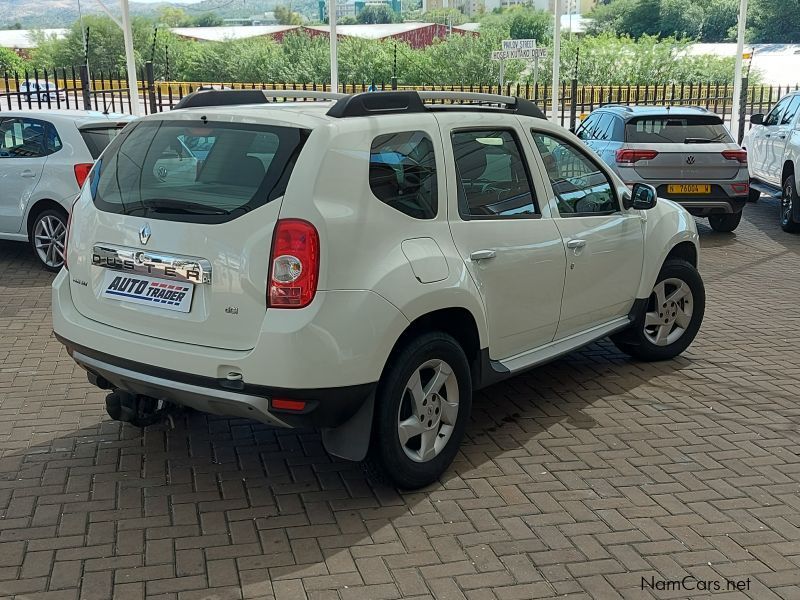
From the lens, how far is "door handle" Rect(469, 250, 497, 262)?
4625 millimetres

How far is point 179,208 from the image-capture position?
418 cm

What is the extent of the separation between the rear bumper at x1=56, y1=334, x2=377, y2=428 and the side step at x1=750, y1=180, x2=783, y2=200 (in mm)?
10769

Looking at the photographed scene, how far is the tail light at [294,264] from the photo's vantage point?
3.87 metres

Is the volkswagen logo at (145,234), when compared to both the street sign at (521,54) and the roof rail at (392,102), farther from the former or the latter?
the street sign at (521,54)

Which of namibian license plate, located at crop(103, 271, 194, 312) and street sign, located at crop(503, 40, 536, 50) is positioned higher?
street sign, located at crop(503, 40, 536, 50)

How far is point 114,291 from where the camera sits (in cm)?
436

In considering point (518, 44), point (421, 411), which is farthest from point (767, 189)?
point (421, 411)

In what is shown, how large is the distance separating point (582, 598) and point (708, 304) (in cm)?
559

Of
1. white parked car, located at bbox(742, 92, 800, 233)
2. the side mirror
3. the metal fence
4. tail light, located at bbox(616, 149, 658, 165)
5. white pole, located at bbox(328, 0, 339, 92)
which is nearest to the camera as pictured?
the side mirror

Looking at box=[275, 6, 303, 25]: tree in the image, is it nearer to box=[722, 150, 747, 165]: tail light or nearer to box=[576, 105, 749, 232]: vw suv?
box=[576, 105, 749, 232]: vw suv

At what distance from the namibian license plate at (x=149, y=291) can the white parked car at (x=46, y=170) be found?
553 cm

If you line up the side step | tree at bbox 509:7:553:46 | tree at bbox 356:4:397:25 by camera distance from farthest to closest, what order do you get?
tree at bbox 356:4:397:25
tree at bbox 509:7:553:46
the side step

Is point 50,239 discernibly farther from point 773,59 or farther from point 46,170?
point 773,59

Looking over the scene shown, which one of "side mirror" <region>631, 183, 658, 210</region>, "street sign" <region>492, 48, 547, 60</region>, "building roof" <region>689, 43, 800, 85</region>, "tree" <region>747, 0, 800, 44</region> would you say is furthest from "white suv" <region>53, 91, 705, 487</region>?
"tree" <region>747, 0, 800, 44</region>
